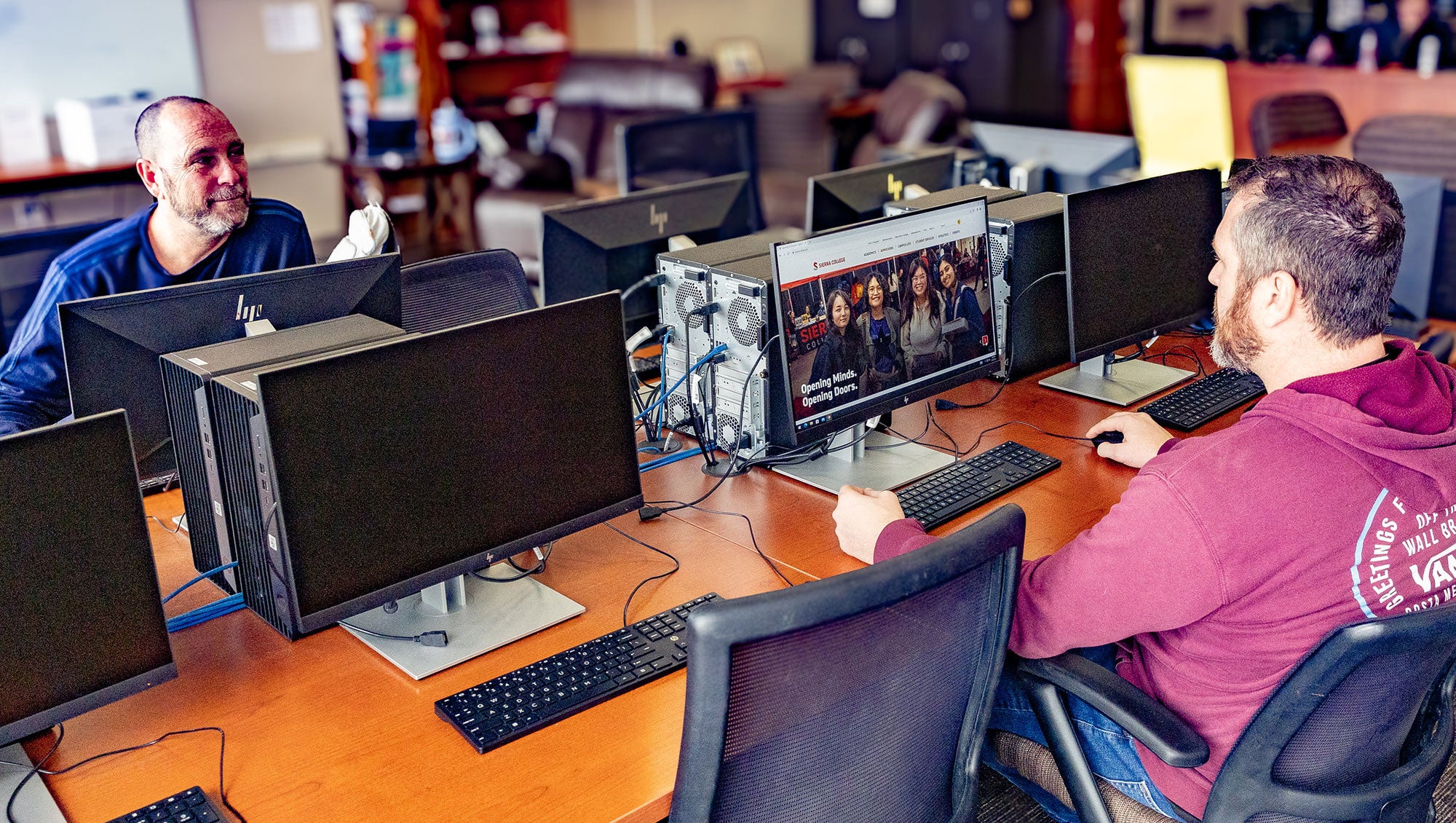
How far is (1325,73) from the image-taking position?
6.85 meters

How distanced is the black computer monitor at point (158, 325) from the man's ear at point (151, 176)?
2.84ft

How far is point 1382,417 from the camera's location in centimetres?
146

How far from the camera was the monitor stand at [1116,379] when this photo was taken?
8.58 feet

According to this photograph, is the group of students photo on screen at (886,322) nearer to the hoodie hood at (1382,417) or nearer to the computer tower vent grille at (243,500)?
the hoodie hood at (1382,417)

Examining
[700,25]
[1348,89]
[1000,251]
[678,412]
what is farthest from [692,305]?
[700,25]

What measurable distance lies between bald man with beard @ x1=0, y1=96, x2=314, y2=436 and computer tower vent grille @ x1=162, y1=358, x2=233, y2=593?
33.5 inches

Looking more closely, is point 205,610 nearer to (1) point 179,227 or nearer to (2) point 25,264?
(1) point 179,227

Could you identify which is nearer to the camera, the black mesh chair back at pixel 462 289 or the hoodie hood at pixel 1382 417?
the hoodie hood at pixel 1382 417

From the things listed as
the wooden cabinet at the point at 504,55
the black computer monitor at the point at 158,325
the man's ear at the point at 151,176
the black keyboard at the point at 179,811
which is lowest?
the black keyboard at the point at 179,811

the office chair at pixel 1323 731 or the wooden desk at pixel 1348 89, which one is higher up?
the wooden desk at pixel 1348 89

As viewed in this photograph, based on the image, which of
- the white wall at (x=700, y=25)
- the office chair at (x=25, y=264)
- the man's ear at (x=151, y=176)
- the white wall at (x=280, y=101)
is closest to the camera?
the man's ear at (x=151, y=176)

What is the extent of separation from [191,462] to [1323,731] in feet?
5.00

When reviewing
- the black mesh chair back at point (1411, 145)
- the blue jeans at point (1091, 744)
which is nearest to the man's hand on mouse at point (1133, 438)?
the blue jeans at point (1091, 744)

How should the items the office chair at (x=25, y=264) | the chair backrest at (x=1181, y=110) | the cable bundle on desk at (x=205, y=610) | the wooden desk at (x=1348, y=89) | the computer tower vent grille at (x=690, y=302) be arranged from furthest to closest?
the wooden desk at (x=1348, y=89)
the chair backrest at (x=1181, y=110)
the office chair at (x=25, y=264)
the computer tower vent grille at (x=690, y=302)
the cable bundle on desk at (x=205, y=610)
